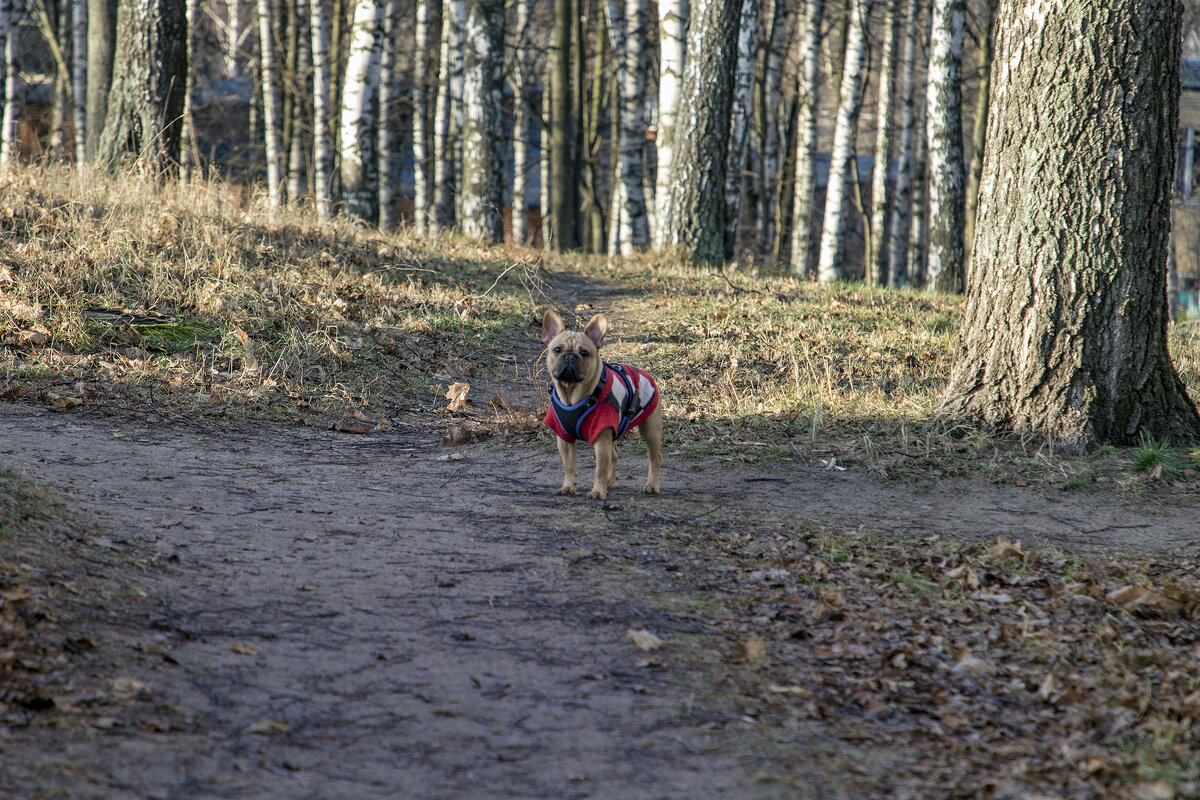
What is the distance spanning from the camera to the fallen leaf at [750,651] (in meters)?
3.96

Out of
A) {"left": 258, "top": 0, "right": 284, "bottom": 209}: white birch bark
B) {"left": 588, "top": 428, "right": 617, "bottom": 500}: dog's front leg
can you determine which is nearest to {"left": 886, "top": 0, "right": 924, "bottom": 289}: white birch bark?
{"left": 258, "top": 0, "right": 284, "bottom": 209}: white birch bark

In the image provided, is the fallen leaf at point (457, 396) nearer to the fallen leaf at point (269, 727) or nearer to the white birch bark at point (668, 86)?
the fallen leaf at point (269, 727)

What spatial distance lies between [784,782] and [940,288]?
15237 millimetres

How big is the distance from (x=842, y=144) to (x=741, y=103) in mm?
4949

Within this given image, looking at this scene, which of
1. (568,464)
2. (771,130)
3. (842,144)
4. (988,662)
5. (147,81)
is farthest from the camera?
(771,130)

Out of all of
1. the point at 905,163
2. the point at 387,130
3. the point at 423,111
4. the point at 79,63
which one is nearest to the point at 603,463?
the point at 387,130

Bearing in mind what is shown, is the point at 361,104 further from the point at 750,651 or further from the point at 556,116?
the point at 750,651

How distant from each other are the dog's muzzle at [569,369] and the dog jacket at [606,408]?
14 cm

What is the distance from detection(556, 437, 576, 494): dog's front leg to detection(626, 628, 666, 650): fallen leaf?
7.01 feet

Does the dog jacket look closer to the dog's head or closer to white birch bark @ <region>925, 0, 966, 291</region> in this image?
the dog's head

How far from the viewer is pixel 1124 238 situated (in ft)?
22.0

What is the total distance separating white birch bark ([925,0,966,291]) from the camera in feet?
55.9

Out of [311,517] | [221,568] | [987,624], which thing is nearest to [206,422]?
[311,517]

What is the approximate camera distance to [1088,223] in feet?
22.0
